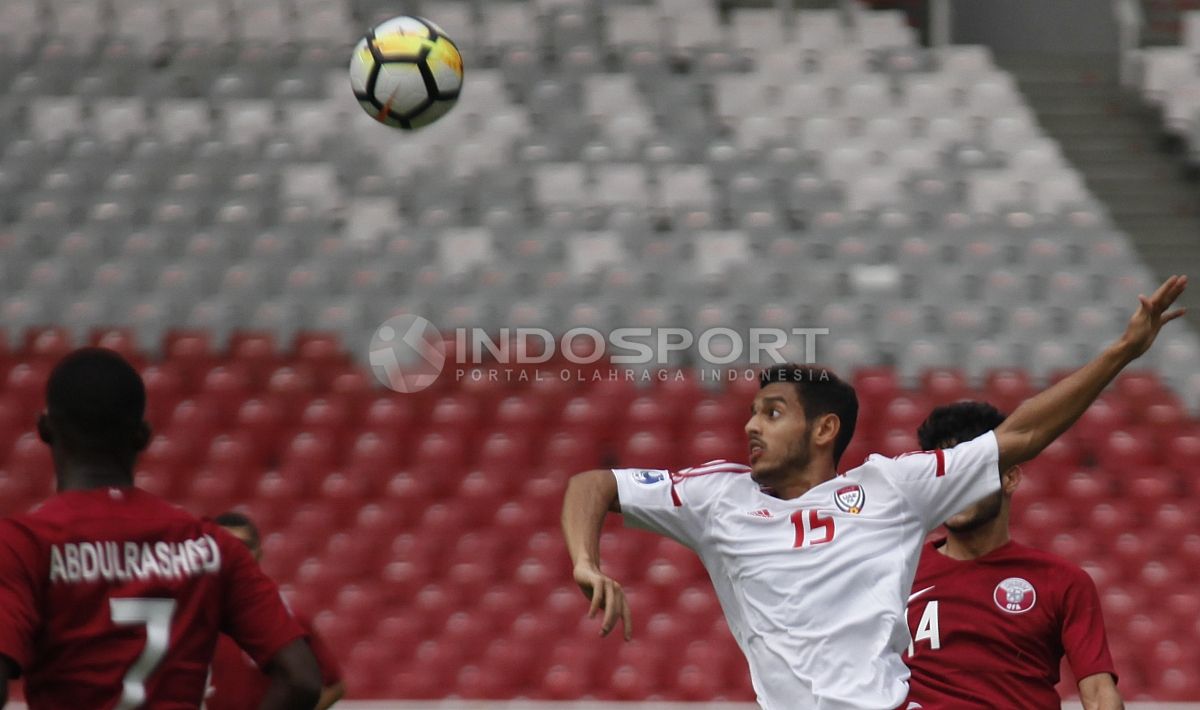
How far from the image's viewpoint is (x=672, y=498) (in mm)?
3604

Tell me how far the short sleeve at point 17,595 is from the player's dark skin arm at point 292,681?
434 millimetres

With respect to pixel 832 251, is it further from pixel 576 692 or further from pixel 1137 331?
pixel 1137 331

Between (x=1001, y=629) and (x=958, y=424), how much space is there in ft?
1.96

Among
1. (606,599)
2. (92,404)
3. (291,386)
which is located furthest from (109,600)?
(291,386)

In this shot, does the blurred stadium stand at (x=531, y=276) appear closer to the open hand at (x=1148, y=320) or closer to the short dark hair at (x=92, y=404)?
the open hand at (x=1148, y=320)

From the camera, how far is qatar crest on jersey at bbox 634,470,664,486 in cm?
360

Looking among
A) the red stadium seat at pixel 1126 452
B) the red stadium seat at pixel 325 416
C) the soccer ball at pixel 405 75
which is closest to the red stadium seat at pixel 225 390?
the red stadium seat at pixel 325 416

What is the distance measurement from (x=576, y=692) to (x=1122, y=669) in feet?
9.26

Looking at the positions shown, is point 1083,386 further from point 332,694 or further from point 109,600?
point 332,694

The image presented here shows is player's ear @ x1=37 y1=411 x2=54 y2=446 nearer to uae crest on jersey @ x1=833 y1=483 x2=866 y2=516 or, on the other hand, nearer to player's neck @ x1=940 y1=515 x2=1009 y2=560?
uae crest on jersey @ x1=833 y1=483 x2=866 y2=516

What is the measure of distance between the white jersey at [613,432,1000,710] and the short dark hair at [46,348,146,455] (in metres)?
1.31

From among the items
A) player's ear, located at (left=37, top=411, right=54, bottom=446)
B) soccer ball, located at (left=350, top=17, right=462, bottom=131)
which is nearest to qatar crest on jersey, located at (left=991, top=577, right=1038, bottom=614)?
player's ear, located at (left=37, top=411, right=54, bottom=446)

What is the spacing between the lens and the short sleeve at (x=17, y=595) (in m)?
2.44

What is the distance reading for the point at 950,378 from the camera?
8.45 metres
